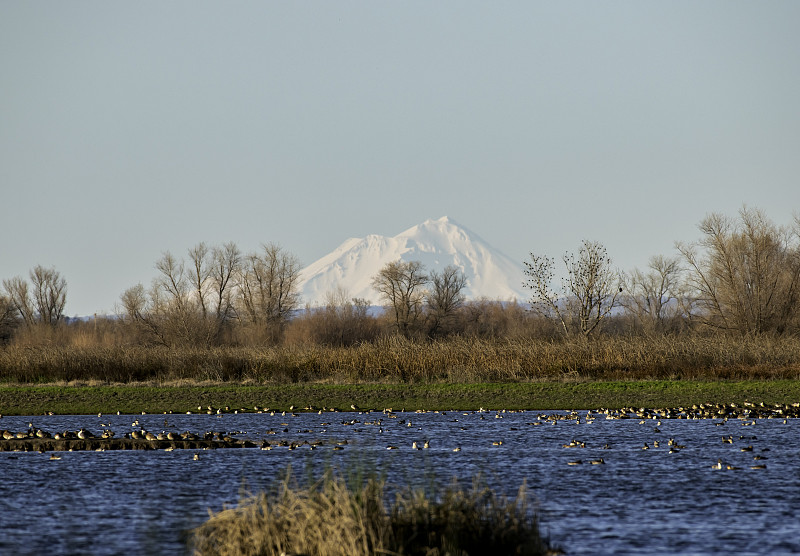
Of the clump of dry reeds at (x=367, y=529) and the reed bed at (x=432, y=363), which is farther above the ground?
the reed bed at (x=432, y=363)

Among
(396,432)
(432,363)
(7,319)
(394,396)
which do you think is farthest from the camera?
(7,319)

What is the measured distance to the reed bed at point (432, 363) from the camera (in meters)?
46.5

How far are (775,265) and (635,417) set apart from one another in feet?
159

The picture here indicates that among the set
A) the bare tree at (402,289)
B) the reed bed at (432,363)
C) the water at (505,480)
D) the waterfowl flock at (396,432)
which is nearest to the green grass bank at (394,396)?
the waterfowl flock at (396,432)

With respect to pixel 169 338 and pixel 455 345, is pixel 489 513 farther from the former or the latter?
pixel 169 338

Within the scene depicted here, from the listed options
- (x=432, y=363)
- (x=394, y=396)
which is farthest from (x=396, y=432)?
(x=432, y=363)

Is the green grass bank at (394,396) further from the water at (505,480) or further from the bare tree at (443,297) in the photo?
the bare tree at (443,297)

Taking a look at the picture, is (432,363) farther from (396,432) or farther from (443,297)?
(443,297)

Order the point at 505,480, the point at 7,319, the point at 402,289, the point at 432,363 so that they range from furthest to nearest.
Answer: the point at 402,289 < the point at 7,319 < the point at 432,363 < the point at 505,480

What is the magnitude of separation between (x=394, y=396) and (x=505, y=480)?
22.1m

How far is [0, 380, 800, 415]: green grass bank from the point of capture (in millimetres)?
38625

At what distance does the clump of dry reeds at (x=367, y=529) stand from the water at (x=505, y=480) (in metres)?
0.98

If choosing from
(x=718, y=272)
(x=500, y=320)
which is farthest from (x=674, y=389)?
(x=500, y=320)

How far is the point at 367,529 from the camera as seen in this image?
11711 mm
